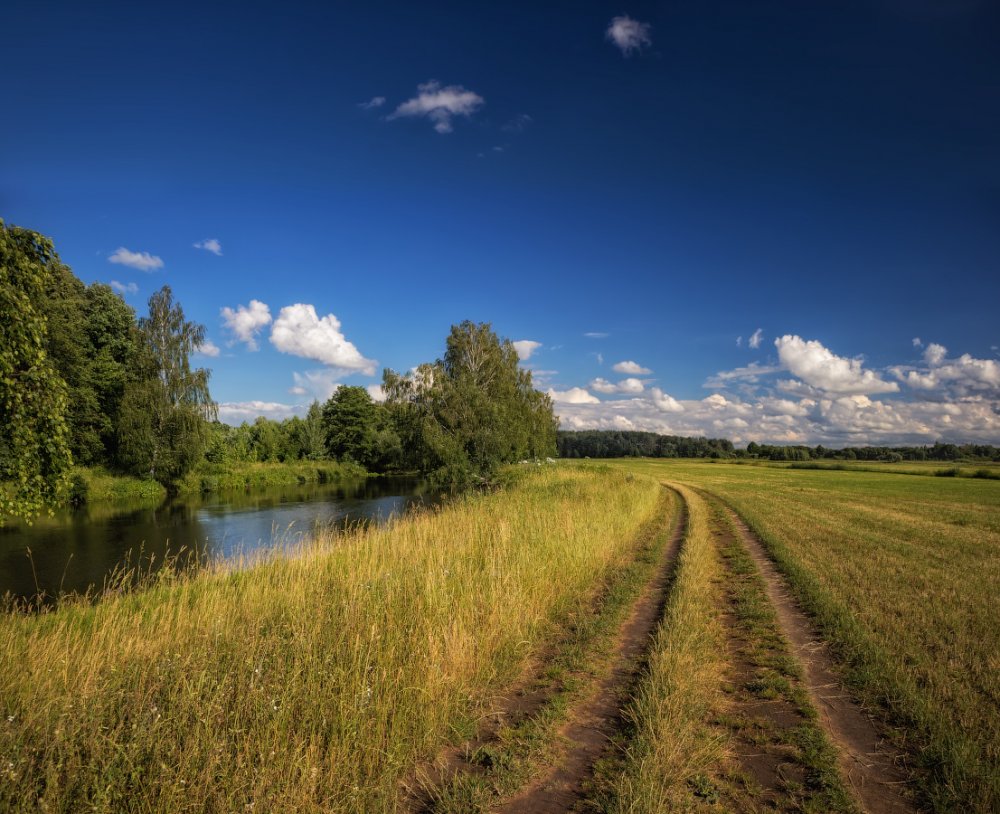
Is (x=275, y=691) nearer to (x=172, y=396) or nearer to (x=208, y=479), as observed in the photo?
(x=172, y=396)

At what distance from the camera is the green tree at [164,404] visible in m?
34.2

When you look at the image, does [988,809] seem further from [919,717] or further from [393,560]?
[393,560]

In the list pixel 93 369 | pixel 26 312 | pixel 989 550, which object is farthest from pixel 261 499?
pixel 989 550

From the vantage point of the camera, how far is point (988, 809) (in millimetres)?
2996

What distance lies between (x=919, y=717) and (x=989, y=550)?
1080 centimetres

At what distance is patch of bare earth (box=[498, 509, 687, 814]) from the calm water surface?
604 centimetres

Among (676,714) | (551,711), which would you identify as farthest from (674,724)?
(551,711)

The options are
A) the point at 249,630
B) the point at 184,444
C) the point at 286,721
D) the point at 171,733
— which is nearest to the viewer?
the point at 171,733

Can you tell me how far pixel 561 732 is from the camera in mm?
4004

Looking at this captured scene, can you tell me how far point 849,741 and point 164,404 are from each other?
1704 inches

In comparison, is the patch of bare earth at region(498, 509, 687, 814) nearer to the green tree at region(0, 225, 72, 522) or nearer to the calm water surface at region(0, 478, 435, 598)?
the calm water surface at region(0, 478, 435, 598)

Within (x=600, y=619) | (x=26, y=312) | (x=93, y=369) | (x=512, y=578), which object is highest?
(x=93, y=369)

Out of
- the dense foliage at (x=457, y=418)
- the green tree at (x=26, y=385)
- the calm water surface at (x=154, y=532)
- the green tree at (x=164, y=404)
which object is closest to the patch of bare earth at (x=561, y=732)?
the calm water surface at (x=154, y=532)

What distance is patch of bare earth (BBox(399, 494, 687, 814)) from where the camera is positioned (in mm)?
3291
